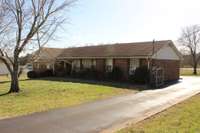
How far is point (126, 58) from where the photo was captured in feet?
91.4

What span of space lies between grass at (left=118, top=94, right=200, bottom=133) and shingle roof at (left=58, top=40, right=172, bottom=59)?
51.0 ft

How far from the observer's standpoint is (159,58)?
27469 millimetres

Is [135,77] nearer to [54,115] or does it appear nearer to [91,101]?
[91,101]

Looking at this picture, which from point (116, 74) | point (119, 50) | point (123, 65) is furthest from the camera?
point (119, 50)

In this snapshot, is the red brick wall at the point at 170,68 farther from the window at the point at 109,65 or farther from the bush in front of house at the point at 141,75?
the window at the point at 109,65

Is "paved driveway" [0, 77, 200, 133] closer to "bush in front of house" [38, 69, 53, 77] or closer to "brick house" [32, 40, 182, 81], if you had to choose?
"brick house" [32, 40, 182, 81]

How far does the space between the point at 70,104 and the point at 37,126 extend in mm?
4590

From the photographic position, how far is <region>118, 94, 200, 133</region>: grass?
313 inches

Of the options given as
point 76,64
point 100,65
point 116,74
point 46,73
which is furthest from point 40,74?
point 116,74

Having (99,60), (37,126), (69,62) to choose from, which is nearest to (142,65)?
(99,60)

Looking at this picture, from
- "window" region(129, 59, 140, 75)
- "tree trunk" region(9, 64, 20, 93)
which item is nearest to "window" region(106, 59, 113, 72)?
"window" region(129, 59, 140, 75)

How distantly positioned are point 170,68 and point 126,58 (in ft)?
20.6

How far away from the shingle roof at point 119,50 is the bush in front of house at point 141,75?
1.71 metres

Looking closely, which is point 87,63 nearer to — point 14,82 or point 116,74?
point 116,74
